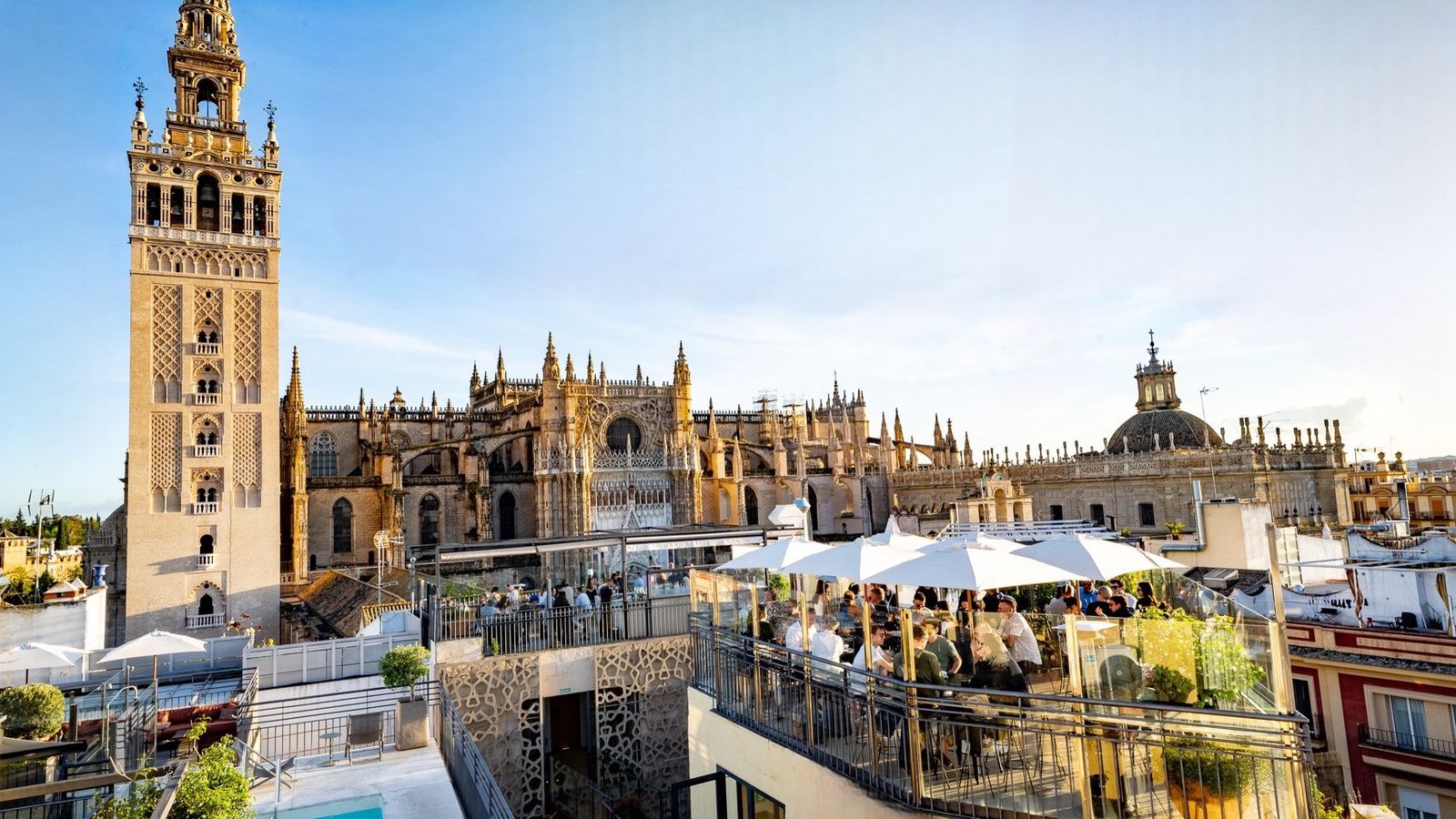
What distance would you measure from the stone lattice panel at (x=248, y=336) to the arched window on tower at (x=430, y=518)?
10.9 meters

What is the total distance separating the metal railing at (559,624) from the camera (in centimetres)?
1533

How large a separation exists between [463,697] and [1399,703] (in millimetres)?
16414

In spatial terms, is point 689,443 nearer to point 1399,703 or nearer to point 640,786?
point 640,786

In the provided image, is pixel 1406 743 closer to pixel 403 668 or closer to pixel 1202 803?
pixel 1202 803

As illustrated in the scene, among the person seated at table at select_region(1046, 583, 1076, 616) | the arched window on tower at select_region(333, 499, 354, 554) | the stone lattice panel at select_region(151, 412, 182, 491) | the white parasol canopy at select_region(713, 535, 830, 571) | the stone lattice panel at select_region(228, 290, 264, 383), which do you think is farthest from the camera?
the arched window on tower at select_region(333, 499, 354, 554)

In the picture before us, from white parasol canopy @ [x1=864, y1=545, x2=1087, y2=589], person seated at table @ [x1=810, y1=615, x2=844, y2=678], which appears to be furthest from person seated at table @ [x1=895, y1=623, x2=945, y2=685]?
person seated at table @ [x1=810, y1=615, x2=844, y2=678]

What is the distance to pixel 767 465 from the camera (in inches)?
2020

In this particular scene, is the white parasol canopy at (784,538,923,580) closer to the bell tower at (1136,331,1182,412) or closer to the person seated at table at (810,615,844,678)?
the person seated at table at (810,615,844,678)

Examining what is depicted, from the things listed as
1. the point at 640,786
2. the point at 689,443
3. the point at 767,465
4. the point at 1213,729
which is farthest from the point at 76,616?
the point at 767,465

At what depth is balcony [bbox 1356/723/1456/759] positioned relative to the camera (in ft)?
43.0

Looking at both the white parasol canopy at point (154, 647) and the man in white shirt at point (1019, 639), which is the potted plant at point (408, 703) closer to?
the white parasol canopy at point (154, 647)

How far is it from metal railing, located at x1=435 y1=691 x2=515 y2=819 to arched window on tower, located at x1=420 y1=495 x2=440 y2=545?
30236 mm

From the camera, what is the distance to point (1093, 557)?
30.4ft

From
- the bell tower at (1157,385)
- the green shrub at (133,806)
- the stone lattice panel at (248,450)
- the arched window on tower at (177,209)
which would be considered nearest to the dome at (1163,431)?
the bell tower at (1157,385)
